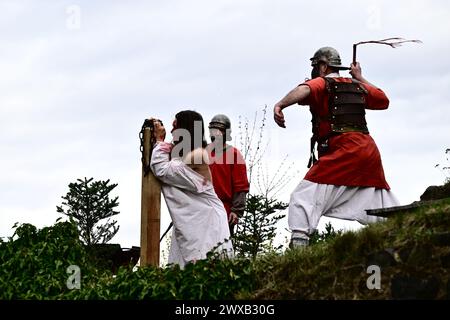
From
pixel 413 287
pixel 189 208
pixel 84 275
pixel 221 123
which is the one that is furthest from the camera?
pixel 221 123

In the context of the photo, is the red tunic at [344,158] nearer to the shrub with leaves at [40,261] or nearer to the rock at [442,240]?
the shrub with leaves at [40,261]

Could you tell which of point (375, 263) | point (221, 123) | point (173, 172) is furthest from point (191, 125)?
point (375, 263)

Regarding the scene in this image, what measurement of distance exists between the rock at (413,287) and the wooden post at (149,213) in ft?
11.1

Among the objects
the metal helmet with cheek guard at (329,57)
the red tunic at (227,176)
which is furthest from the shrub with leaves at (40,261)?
the metal helmet with cheek guard at (329,57)

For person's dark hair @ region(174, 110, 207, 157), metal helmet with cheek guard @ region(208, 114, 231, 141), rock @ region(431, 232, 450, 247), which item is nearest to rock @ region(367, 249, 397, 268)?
rock @ region(431, 232, 450, 247)

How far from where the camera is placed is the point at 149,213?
422 inches

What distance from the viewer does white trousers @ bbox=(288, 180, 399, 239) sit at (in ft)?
33.7

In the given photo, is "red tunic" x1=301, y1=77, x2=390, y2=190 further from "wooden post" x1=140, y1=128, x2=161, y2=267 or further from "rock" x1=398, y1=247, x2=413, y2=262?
"rock" x1=398, y1=247, x2=413, y2=262

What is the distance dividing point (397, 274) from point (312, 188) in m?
2.61

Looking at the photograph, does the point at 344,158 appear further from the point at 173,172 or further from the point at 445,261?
the point at 445,261

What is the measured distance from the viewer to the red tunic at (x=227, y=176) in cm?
1284

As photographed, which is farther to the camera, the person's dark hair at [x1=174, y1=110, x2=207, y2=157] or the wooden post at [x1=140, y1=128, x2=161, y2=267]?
the wooden post at [x1=140, y1=128, x2=161, y2=267]

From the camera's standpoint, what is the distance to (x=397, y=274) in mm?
7902

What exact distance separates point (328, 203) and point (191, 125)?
151 centimetres
